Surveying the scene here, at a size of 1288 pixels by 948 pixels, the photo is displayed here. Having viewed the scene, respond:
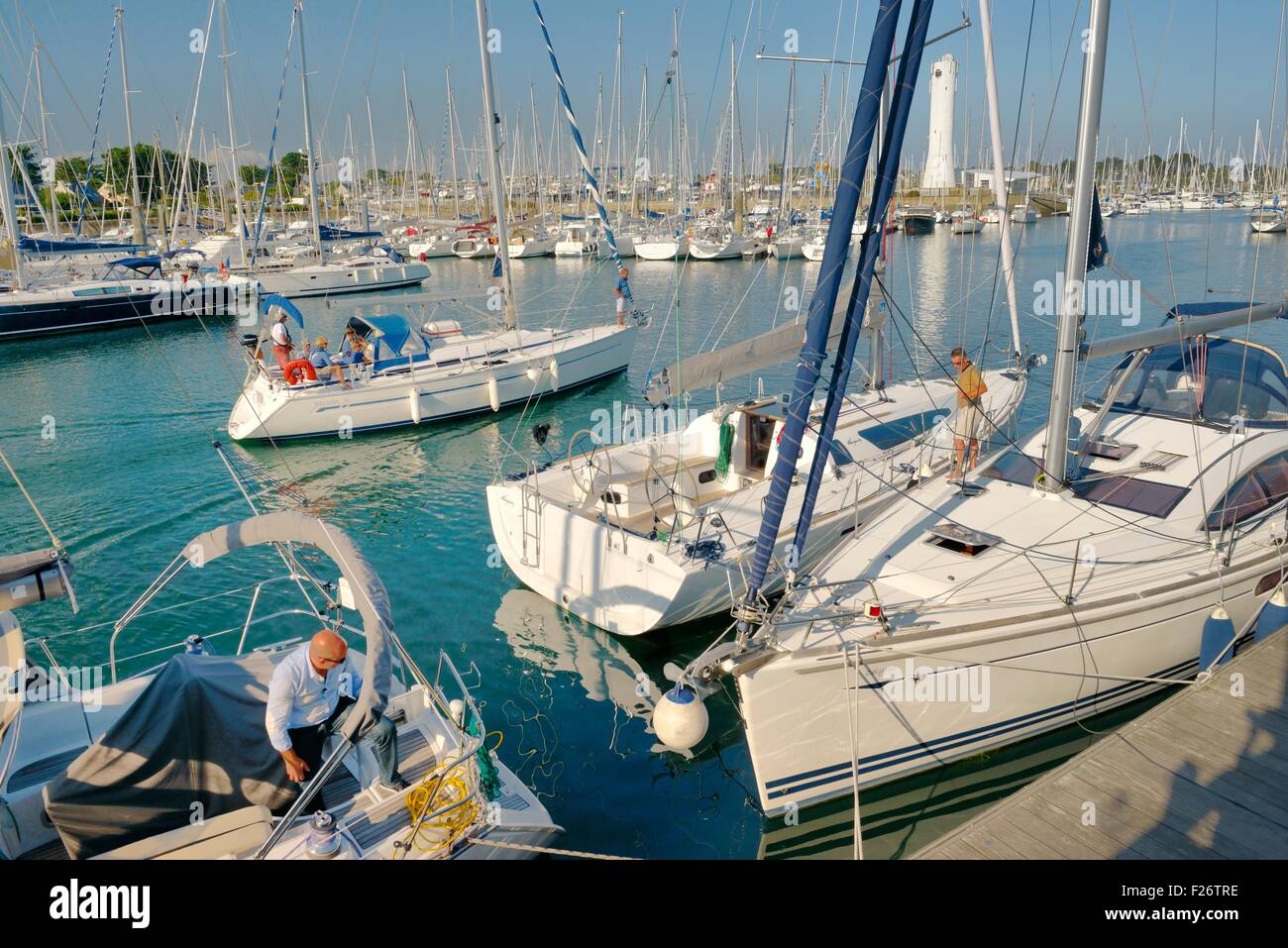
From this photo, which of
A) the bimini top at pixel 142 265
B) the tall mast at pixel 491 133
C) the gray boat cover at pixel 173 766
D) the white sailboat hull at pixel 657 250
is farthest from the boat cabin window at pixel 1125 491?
the white sailboat hull at pixel 657 250

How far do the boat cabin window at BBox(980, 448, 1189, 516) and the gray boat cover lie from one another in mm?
8290

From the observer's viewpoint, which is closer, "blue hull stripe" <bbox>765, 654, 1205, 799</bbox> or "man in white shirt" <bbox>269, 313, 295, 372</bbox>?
"blue hull stripe" <bbox>765, 654, 1205, 799</bbox>

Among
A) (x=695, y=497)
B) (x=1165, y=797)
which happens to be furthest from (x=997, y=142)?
(x=1165, y=797)

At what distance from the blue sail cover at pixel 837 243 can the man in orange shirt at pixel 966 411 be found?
167 inches

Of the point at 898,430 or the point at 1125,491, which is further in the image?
the point at 898,430

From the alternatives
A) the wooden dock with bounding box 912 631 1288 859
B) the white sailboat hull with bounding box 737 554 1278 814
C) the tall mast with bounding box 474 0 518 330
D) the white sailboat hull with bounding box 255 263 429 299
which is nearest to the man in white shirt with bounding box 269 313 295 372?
the tall mast with bounding box 474 0 518 330

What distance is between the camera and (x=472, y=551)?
44.8 ft

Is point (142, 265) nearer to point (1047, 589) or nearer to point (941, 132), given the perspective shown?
point (1047, 589)

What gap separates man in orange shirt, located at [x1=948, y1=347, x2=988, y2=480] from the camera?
10.9 meters

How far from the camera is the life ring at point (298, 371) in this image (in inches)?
768

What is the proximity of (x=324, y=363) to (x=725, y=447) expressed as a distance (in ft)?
40.5

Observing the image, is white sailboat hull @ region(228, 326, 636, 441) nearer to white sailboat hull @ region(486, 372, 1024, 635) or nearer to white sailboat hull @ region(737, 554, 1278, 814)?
white sailboat hull @ region(486, 372, 1024, 635)

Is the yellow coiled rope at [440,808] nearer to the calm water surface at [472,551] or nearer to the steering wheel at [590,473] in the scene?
the calm water surface at [472,551]
